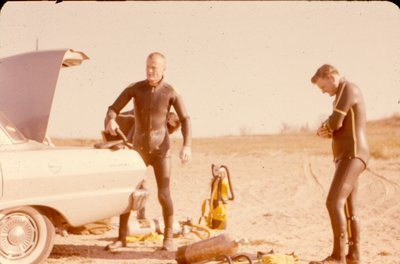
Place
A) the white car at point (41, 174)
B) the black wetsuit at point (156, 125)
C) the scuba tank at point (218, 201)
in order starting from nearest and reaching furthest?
the white car at point (41, 174)
the black wetsuit at point (156, 125)
the scuba tank at point (218, 201)

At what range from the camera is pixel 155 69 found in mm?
5453

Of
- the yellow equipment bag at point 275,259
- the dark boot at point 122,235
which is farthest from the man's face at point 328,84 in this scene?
the dark boot at point 122,235

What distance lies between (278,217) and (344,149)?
377 cm

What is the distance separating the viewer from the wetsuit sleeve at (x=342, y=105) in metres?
4.70

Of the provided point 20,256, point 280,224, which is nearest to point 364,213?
point 280,224

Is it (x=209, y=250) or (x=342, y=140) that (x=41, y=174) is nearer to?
(x=209, y=250)

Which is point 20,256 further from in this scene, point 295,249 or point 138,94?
point 295,249

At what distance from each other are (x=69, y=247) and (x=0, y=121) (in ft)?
5.98

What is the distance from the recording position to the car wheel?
4445 millimetres

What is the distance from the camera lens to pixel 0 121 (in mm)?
4645

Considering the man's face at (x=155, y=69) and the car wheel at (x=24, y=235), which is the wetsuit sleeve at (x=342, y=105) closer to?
the man's face at (x=155, y=69)

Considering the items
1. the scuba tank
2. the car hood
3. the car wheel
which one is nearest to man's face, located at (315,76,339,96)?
the scuba tank

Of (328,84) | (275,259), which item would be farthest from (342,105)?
(275,259)

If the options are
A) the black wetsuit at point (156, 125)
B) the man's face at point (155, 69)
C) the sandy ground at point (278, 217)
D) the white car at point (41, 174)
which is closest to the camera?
the white car at point (41, 174)
